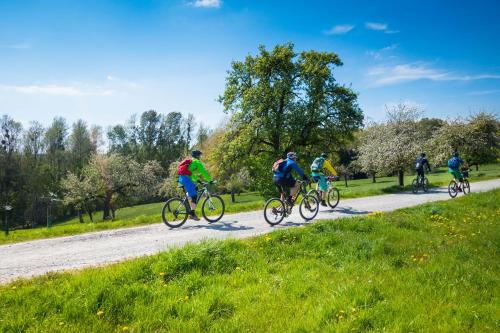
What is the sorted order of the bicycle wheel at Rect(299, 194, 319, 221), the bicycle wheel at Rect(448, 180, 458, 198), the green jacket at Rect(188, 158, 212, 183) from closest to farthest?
the green jacket at Rect(188, 158, 212, 183) < the bicycle wheel at Rect(299, 194, 319, 221) < the bicycle wheel at Rect(448, 180, 458, 198)

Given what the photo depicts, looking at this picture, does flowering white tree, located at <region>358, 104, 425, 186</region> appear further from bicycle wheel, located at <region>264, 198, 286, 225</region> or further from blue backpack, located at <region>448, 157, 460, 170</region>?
bicycle wheel, located at <region>264, 198, 286, 225</region>

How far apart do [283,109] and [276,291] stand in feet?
74.3

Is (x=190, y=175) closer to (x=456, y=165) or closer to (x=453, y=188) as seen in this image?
(x=456, y=165)

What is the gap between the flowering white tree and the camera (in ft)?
95.7

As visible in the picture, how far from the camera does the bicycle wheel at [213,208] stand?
39.2 feet

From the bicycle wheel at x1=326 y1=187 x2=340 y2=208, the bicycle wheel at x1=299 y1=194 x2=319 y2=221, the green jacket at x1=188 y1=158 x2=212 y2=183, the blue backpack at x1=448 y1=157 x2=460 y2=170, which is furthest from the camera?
the blue backpack at x1=448 y1=157 x2=460 y2=170

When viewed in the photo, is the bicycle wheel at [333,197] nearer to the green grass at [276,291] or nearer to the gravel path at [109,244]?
the gravel path at [109,244]

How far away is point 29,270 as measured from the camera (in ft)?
22.0

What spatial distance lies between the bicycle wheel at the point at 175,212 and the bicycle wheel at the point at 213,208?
2.40ft

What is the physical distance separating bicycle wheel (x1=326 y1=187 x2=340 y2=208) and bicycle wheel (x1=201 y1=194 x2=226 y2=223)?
5671 millimetres

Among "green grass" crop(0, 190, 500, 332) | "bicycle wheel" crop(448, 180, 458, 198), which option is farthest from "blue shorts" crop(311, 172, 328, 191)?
"bicycle wheel" crop(448, 180, 458, 198)

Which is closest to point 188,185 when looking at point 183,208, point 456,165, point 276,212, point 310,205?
point 183,208

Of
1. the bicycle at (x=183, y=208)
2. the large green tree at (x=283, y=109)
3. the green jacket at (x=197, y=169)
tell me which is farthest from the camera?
the large green tree at (x=283, y=109)

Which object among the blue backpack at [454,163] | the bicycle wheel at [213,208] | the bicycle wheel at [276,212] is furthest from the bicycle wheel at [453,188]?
the bicycle wheel at [213,208]
